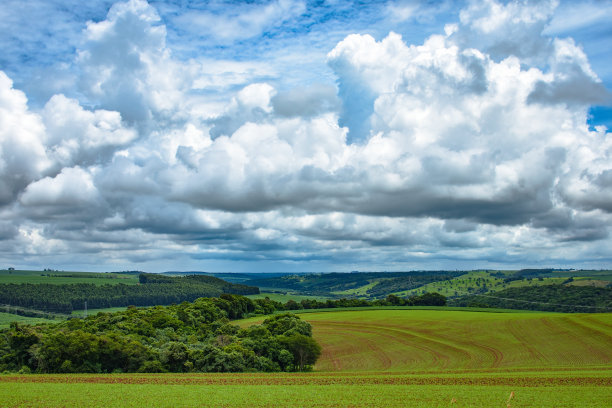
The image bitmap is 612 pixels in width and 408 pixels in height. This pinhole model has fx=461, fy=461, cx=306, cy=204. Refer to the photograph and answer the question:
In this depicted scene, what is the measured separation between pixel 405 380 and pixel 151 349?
162 feet

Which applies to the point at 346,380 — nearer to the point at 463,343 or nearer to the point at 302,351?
the point at 302,351

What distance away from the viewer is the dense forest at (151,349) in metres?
76.5

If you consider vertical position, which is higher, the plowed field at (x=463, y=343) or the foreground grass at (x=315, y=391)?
the foreground grass at (x=315, y=391)

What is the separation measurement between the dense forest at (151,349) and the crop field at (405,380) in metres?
8.15

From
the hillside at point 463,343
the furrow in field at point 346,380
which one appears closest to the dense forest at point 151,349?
Result: the hillside at point 463,343

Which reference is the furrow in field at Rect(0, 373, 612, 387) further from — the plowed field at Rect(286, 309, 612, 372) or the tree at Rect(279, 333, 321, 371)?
the tree at Rect(279, 333, 321, 371)

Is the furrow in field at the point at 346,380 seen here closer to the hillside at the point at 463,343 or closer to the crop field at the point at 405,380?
the crop field at the point at 405,380

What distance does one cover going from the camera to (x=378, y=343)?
325ft

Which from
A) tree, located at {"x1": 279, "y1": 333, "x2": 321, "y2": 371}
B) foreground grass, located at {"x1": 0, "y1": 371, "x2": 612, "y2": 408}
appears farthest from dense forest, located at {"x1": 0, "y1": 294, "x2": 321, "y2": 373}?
foreground grass, located at {"x1": 0, "y1": 371, "x2": 612, "y2": 408}

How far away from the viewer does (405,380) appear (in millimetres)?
52062

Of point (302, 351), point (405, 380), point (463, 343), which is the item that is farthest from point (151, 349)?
point (463, 343)

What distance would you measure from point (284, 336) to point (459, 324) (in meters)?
52.8

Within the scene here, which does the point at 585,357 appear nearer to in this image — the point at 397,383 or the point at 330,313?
the point at 397,383

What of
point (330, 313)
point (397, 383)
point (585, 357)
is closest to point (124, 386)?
point (397, 383)
